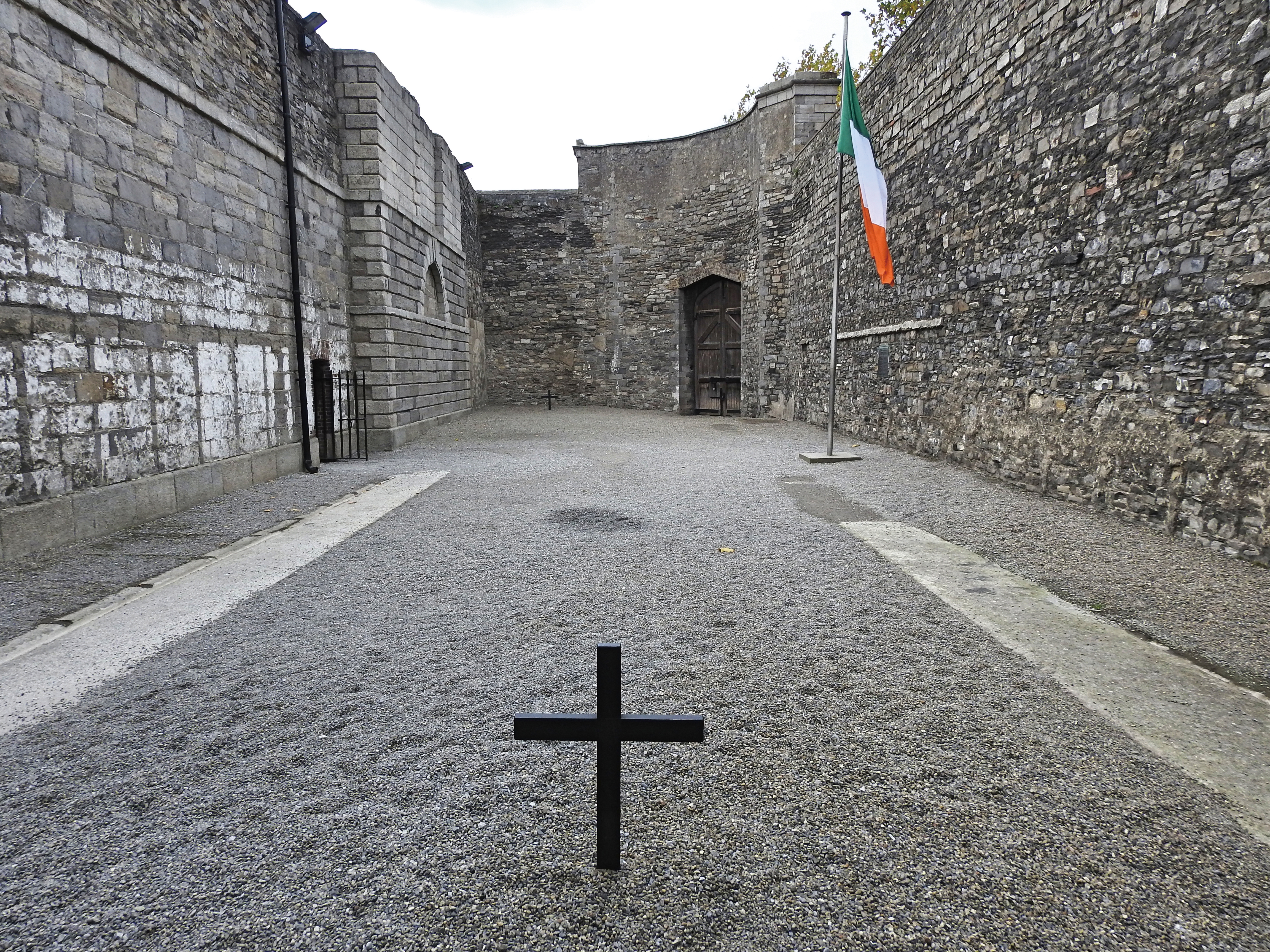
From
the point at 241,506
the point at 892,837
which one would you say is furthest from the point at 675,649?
the point at 241,506

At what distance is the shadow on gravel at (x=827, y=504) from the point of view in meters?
5.49

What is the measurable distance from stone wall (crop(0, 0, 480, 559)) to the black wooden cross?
14.7ft

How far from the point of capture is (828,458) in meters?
8.62

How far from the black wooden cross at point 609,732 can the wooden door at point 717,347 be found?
611 inches

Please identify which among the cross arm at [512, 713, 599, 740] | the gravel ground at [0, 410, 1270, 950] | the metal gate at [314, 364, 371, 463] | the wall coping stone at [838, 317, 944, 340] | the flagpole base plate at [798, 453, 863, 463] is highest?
the wall coping stone at [838, 317, 944, 340]

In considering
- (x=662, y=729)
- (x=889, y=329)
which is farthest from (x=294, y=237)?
(x=662, y=729)

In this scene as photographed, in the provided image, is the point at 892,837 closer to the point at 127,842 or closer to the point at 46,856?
the point at 127,842

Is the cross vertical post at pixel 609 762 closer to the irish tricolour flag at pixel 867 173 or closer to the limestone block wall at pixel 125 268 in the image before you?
the limestone block wall at pixel 125 268

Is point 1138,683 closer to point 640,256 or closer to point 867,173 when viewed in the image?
point 867,173

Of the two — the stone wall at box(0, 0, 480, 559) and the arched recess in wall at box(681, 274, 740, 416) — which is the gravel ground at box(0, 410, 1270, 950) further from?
the arched recess in wall at box(681, 274, 740, 416)

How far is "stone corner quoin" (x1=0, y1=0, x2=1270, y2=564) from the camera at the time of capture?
168 inches

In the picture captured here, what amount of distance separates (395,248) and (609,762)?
1066cm

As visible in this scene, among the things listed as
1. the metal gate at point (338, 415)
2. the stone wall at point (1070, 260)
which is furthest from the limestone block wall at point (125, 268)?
the stone wall at point (1070, 260)

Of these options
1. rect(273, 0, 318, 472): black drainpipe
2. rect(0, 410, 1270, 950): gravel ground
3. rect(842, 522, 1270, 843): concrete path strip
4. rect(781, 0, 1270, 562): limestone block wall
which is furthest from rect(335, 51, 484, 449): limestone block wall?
rect(842, 522, 1270, 843): concrete path strip
